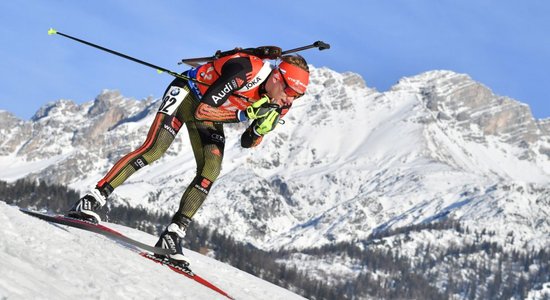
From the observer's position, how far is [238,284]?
548 inches

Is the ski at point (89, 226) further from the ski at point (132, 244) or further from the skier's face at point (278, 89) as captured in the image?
the skier's face at point (278, 89)

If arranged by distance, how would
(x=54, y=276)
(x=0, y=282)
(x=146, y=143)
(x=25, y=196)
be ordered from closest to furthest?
(x=0, y=282), (x=54, y=276), (x=146, y=143), (x=25, y=196)

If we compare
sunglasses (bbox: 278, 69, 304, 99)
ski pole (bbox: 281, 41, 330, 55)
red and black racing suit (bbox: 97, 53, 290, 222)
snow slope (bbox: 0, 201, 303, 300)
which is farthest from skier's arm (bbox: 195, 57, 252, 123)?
snow slope (bbox: 0, 201, 303, 300)

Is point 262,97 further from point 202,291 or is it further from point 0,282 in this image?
point 0,282

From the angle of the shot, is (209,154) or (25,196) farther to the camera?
(25,196)

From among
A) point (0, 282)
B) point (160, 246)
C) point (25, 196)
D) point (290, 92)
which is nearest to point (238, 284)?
point (160, 246)

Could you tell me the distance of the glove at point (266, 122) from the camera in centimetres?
1200

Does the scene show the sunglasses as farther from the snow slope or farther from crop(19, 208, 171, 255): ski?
the snow slope

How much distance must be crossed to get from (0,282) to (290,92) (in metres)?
6.42

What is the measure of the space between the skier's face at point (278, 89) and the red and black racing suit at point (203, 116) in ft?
0.41

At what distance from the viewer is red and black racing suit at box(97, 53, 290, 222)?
38.0ft

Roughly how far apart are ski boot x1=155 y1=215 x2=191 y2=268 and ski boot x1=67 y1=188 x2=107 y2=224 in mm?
976

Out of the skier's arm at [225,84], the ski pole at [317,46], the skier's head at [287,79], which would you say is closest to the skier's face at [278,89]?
the skier's head at [287,79]

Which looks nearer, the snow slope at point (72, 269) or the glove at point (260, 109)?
the snow slope at point (72, 269)
